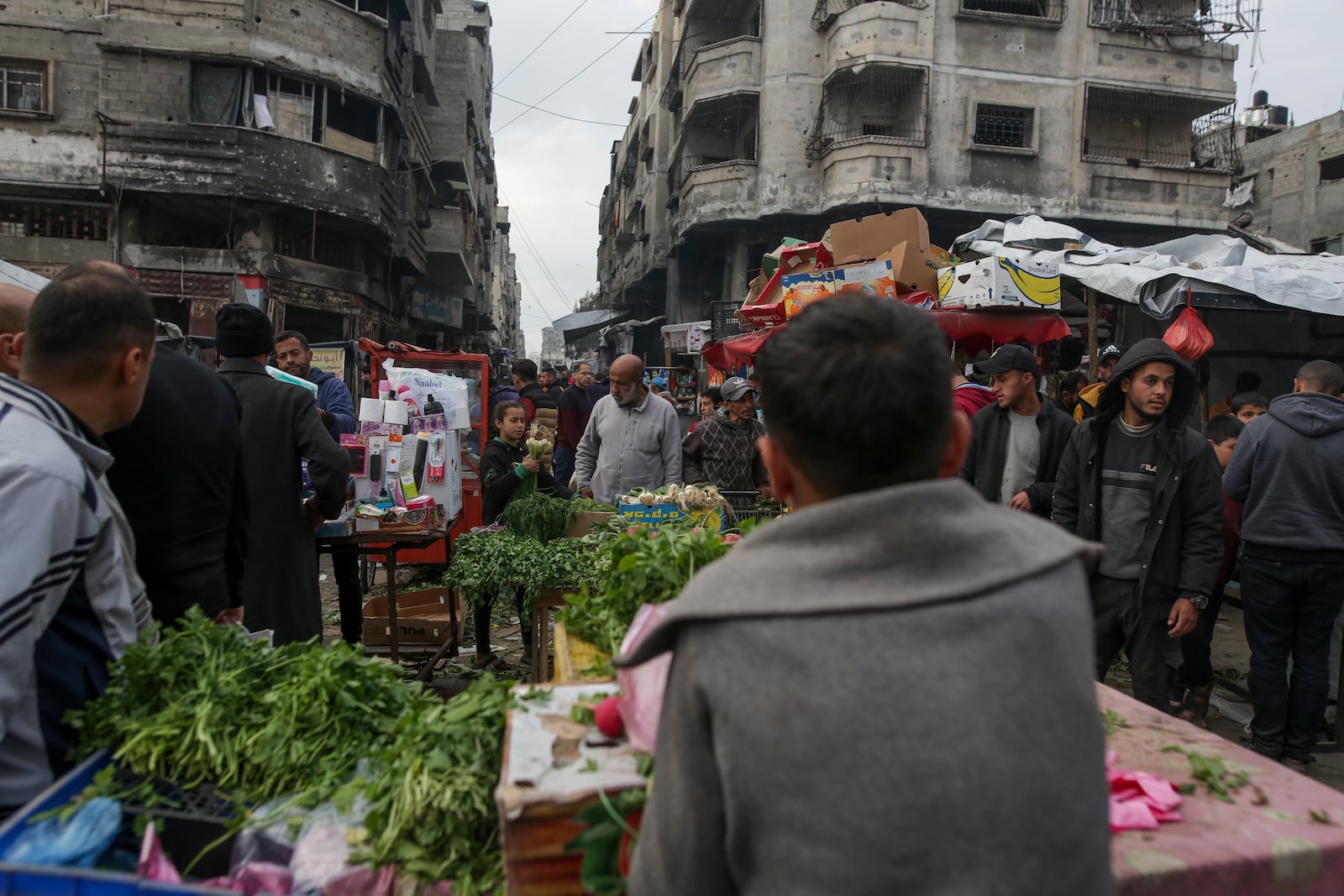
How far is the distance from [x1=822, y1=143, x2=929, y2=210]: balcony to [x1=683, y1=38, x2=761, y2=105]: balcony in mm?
4318

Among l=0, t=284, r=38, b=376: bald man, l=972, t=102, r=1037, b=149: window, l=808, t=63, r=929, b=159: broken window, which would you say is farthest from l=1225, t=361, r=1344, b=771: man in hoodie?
l=972, t=102, r=1037, b=149: window

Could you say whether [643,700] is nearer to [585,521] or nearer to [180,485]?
[180,485]

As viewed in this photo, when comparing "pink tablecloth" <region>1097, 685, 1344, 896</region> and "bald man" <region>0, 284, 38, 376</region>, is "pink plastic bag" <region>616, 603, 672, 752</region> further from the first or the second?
"bald man" <region>0, 284, 38, 376</region>

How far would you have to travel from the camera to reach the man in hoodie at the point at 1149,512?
4.16 m

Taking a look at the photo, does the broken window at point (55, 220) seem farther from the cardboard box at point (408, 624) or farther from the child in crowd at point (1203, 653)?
the child in crowd at point (1203, 653)

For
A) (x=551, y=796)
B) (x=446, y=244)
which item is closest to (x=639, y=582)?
(x=551, y=796)

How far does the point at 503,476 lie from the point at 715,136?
79.0 ft

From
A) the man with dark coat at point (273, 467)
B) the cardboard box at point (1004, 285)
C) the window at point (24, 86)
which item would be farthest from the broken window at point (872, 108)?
the man with dark coat at point (273, 467)

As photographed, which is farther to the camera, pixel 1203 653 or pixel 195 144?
pixel 195 144

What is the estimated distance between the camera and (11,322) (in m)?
2.69

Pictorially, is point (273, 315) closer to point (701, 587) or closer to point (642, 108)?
point (701, 587)

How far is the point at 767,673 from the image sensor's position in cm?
105

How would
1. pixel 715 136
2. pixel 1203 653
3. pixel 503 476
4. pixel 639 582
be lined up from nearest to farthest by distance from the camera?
pixel 639 582
pixel 1203 653
pixel 503 476
pixel 715 136

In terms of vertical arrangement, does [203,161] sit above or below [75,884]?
above
